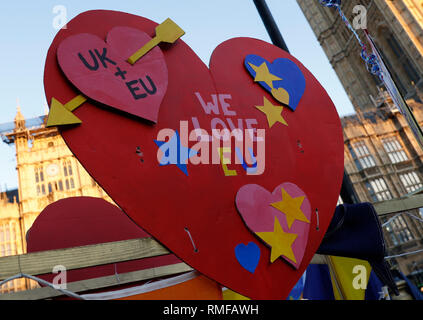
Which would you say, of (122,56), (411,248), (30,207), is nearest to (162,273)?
(122,56)

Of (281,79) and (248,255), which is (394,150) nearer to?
(281,79)

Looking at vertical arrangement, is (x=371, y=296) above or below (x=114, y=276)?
below

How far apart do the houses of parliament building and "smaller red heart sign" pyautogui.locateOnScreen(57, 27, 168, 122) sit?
25.6m

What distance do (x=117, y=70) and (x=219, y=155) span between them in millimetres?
1174

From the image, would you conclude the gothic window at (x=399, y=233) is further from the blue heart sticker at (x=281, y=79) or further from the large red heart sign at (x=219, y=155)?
the large red heart sign at (x=219, y=155)

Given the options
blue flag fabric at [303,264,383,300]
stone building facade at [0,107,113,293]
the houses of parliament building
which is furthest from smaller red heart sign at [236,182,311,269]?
stone building facade at [0,107,113,293]

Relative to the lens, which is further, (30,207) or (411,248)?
(30,207)

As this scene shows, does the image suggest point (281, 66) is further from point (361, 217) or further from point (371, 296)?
point (371, 296)

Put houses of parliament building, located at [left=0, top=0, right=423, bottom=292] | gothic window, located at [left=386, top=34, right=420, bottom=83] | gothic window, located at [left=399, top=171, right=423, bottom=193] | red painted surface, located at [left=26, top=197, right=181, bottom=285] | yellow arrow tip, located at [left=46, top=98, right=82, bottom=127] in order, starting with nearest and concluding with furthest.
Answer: yellow arrow tip, located at [left=46, top=98, right=82, bottom=127], red painted surface, located at [left=26, top=197, right=181, bottom=285], houses of parliament building, located at [left=0, top=0, right=423, bottom=292], gothic window, located at [left=399, top=171, right=423, bottom=193], gothic window, located at [left=386, top=34, right=420, bottom=83]

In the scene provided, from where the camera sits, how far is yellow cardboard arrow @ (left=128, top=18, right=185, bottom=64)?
11.2 feet

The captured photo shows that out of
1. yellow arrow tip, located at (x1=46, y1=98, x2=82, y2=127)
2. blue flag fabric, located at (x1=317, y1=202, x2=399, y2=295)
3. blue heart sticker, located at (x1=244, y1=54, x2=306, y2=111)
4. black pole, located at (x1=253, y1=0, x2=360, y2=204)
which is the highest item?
black pole, located at (x1=253, y1=0, x2=360, y2=204)

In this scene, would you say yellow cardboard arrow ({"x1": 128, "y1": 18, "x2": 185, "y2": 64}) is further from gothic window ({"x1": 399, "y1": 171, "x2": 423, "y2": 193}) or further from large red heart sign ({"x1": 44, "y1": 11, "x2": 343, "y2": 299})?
gothic window ({"x1": 399, "y1": 171, "x2": 423, "y2": 193})
